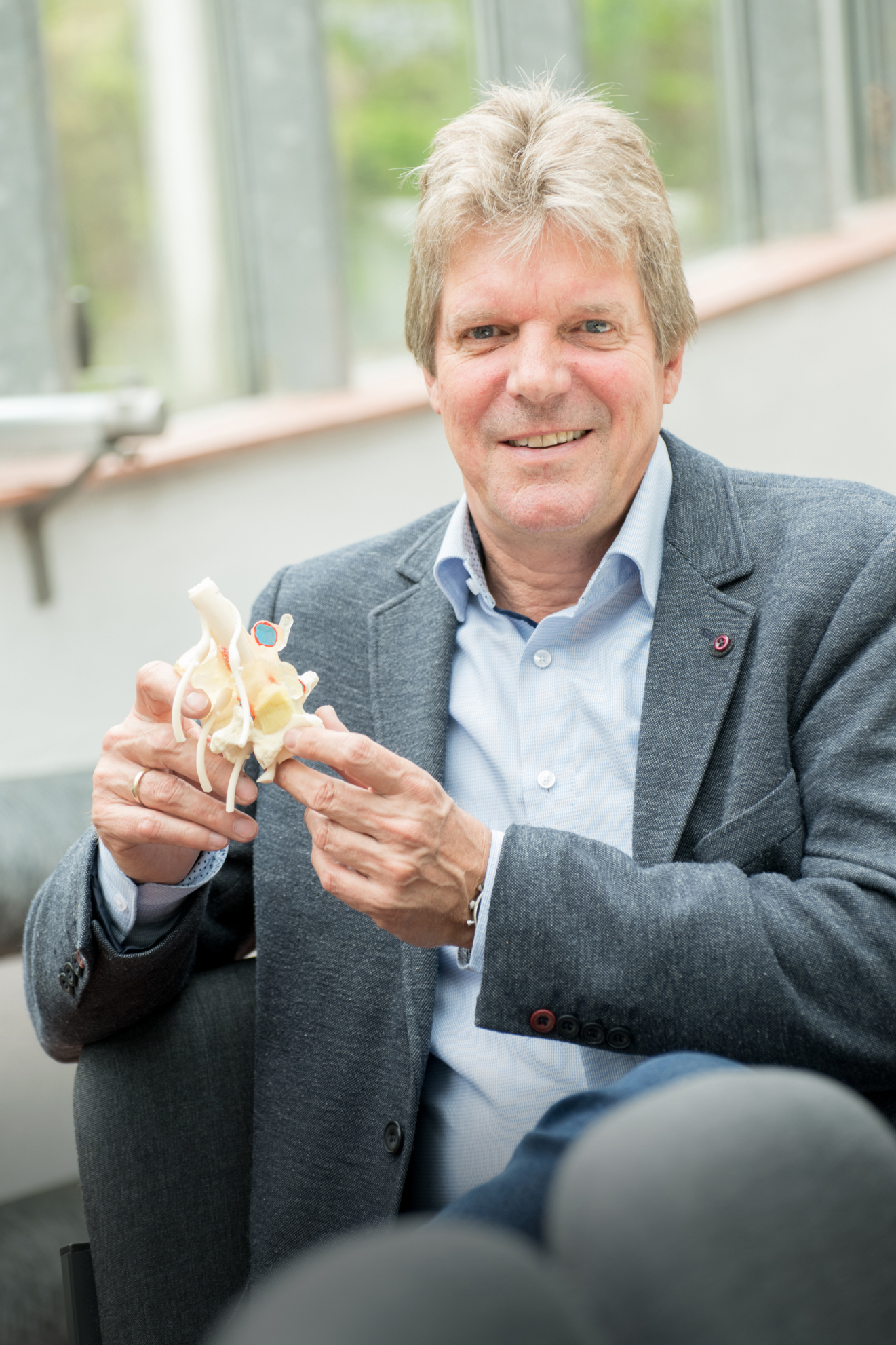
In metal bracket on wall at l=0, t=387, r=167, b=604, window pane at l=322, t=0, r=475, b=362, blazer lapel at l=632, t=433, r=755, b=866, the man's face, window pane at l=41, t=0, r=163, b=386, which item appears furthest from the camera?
window pane at l=322, t=0, r=475, b=362

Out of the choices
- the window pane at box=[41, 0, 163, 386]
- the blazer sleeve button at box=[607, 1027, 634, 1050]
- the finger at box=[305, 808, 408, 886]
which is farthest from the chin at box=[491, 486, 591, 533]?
the window pane at box=[41, 0, 163, 386]

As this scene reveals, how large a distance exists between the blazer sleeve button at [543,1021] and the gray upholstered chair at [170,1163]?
44 cm

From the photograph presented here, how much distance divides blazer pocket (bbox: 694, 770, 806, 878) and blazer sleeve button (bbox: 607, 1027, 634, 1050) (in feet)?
0.69

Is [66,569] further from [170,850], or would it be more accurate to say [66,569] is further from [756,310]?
[756,310]

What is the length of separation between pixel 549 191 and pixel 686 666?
20.9 inches

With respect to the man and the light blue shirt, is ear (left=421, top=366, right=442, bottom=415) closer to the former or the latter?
the man

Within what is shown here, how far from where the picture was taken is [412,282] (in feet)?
5.51

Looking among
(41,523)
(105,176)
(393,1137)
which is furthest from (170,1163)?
(105,176)

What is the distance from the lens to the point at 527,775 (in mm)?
1525

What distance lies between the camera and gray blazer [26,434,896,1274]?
4.13 feet

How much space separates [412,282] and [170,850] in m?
0.73

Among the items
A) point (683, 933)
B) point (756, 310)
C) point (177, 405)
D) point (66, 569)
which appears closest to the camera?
point (683, 933)

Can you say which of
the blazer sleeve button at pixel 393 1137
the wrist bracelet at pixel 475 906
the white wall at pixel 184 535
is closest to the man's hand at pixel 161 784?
the wrist bracelet at pixel 475 906

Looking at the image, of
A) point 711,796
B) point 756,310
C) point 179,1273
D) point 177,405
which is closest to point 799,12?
point 756,310
